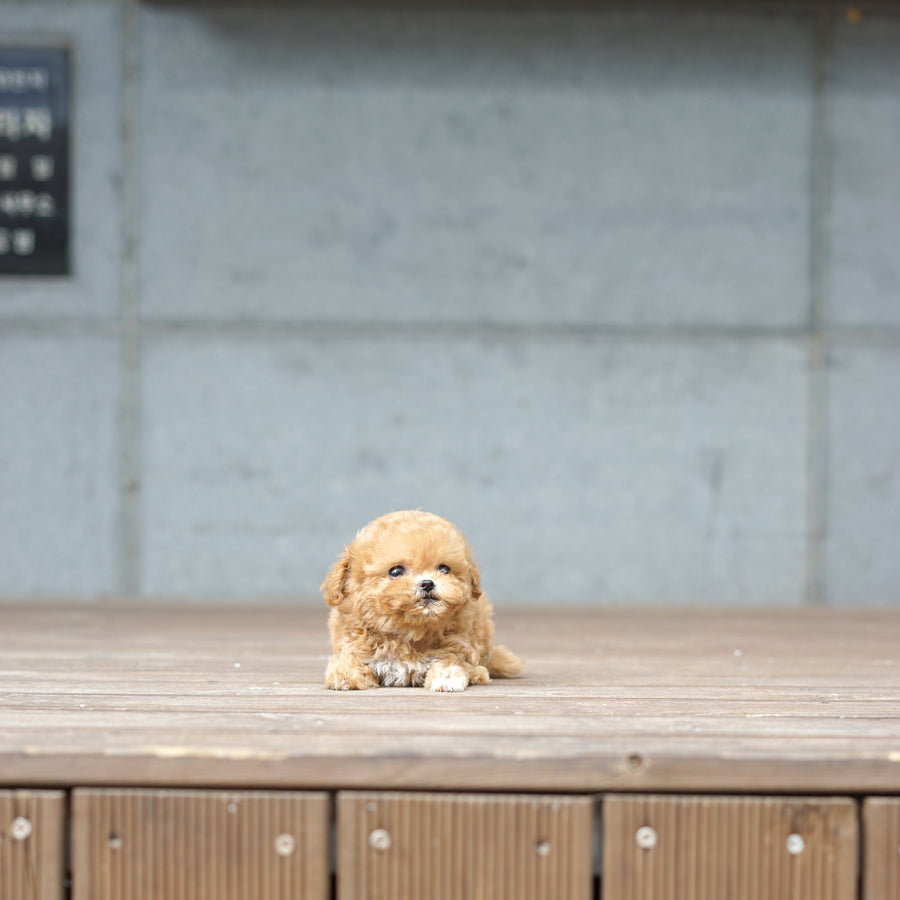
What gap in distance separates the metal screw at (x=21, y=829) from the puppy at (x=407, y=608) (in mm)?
562

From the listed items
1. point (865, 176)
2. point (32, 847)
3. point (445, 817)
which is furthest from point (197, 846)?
point (865, 176)

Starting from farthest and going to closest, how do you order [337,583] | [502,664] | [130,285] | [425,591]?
[130,285]
[502,664]
[337,583]
[425,591]

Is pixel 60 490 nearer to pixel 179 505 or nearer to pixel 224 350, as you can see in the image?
pixel 179 505

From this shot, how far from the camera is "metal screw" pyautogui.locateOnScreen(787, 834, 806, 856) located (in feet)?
4.32

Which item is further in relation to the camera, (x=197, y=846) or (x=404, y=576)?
(x=404, y=576)

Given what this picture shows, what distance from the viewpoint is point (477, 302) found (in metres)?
3.73

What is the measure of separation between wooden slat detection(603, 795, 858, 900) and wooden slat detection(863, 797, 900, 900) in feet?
0.06

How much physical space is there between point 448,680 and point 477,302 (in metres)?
2.26

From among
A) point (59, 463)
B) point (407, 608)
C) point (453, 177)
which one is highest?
point (453, 177)

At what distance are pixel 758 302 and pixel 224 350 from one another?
6.81 feet

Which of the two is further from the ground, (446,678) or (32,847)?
(446,678)

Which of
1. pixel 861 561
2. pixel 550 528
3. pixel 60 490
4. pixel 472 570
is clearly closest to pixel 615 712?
pixel 472 570

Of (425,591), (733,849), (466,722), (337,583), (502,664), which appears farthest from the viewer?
(502,664)

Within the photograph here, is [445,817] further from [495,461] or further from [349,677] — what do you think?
[495,461]
